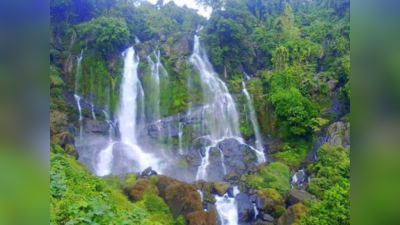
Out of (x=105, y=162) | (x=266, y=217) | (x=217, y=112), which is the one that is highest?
(x=217, y=112)

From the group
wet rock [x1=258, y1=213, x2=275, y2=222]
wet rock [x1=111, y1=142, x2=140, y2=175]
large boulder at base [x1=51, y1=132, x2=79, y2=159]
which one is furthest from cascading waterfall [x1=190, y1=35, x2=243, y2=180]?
large boulder at base [x1=51, y1=132, x2=79, y2=159]

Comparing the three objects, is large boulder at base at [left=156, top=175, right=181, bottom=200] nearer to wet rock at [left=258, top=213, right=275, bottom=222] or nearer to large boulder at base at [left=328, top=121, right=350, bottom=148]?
wet rock at [left=258, top=213, right=275, bottom=222]

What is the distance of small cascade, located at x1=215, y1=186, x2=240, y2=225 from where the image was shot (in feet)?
28.3

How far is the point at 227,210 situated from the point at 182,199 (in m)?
1.53

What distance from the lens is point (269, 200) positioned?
8711 millimetres

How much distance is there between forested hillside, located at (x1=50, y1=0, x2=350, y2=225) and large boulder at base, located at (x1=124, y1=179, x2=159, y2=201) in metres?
0.03

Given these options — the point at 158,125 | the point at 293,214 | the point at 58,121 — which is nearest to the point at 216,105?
the point at 158,125

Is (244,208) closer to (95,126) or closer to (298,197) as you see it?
(298,197)
